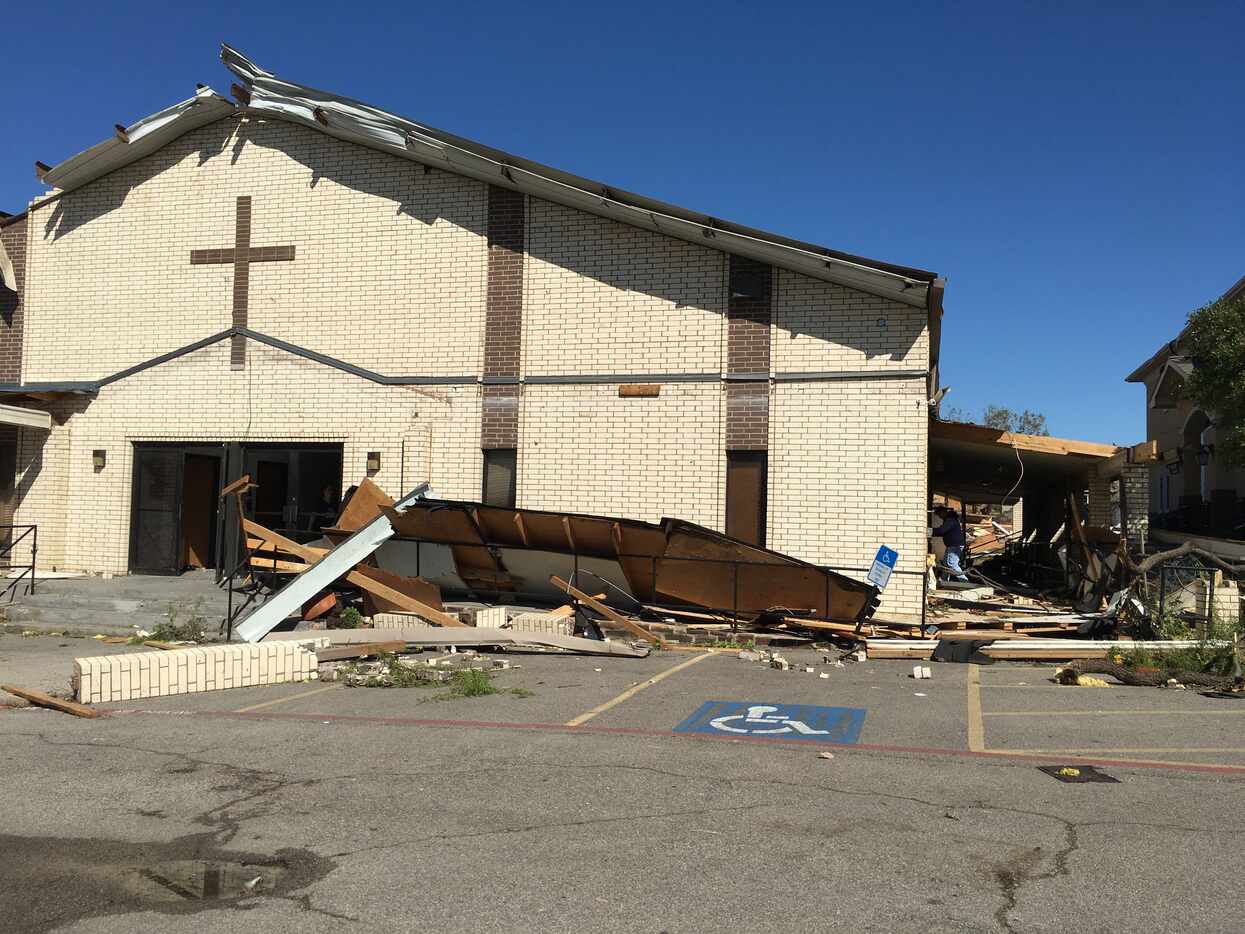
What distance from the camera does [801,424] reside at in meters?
14.5

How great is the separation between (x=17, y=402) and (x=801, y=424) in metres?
13.8

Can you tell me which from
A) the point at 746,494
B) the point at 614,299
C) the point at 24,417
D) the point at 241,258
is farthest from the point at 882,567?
the point at 24,417

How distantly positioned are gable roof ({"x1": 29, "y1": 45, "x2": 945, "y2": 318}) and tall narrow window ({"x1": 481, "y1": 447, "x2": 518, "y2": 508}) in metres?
4.15

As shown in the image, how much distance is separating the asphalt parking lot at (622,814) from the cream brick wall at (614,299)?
7.04 metres

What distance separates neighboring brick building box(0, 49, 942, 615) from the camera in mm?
14367

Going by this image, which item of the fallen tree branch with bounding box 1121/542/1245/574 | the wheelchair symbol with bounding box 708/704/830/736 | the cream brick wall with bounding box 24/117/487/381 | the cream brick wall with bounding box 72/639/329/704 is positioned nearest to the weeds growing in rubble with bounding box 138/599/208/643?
the cream brick wall with bounding box 72/639/329/704

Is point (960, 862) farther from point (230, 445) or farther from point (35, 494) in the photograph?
point (35, 494)

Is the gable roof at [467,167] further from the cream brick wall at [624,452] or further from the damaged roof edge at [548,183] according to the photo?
the cream brick wall at [624,452]

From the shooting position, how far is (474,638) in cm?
1191

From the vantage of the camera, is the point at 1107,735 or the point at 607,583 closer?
the point at 1107,735

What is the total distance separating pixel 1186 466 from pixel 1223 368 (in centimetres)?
1340

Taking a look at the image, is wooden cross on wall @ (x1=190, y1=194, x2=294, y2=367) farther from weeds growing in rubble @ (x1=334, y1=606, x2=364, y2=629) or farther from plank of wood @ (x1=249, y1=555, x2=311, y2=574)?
weeds growing in rubble @ (x1=334, y1=606, x2=364, y2=629)

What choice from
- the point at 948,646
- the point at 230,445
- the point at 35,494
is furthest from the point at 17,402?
the point at 948,646

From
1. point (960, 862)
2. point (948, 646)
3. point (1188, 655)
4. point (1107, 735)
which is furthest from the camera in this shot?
point (948, 646)
